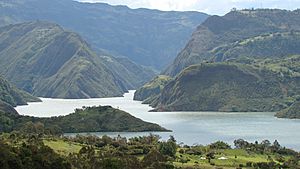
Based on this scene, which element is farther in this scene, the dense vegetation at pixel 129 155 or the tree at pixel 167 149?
the tree at pixel 167 149

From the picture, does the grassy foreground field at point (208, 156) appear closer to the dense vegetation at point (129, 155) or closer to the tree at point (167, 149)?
the dense vegetation at point (129, 155)

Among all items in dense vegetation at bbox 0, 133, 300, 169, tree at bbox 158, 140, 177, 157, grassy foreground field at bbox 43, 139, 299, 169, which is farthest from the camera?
tree at bbox 158, 140, 177, 157

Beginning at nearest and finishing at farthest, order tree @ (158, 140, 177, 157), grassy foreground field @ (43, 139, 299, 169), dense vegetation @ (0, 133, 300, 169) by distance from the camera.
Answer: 1. dense vegetation @ (0, 133, 300, 169)
2. grassy foreground field @ (43, 139, 299, 169)
3. tree @ (158, 140, 177, 157)

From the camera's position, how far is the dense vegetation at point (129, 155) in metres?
78.3

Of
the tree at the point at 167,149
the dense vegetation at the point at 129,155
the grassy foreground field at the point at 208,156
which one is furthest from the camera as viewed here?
the tree at the point at 167,149

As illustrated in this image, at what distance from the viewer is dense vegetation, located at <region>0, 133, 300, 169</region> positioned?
78.3 m

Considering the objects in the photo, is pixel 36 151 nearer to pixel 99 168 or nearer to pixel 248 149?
pixel 99 168

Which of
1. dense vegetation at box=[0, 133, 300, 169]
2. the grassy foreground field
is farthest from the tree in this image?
the grassy foreground field

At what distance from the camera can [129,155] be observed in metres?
106

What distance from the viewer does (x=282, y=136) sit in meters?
192

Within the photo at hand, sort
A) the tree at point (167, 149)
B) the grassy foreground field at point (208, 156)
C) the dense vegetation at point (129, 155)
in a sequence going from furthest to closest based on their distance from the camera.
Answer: the tree at point (167, 149) → the grassy foreground field at point (208, 156) → the dense vegetation at point (129, 155)

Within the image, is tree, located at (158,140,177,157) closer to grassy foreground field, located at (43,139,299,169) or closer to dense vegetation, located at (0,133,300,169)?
dense vegetation, located at (0,133,300,169)

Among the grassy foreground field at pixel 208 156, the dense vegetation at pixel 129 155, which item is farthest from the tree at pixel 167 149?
the grassy foreground field at pixel 208 156

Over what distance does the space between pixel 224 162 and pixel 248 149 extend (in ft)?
70.7
